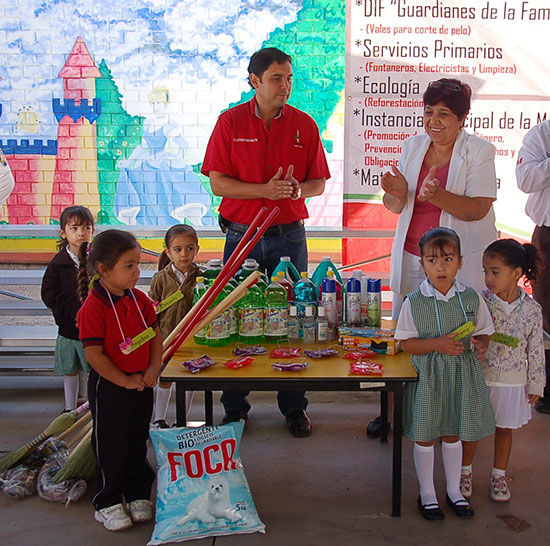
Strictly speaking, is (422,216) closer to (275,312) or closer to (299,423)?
(275,312)

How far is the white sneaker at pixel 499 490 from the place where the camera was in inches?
127

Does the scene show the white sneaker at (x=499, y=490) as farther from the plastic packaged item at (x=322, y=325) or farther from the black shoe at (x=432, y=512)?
the plastic packaged item at (x=322, y=325)

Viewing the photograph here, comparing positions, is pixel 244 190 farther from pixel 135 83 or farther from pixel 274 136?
pixel 135 83

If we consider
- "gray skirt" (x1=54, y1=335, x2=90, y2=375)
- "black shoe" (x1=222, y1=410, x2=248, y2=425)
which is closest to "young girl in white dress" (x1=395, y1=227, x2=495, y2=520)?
"black shoe" (x1=222, y1=410, x2=248, y2=425)

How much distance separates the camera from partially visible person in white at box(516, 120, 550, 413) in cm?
415

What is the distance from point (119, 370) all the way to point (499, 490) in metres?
1.78

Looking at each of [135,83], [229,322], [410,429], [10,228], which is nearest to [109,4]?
[135,83]

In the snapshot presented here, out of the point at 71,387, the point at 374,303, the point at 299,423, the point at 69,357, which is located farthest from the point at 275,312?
the point at 71,387

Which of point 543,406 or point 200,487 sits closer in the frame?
point 200,487

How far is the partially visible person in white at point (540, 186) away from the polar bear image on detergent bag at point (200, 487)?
7.29 ft

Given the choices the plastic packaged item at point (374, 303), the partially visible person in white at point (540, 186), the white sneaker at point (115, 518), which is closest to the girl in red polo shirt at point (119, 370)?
the white sneaker at point (115, 518)

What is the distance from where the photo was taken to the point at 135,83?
8375mm

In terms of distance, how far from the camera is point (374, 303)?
11.2 feet

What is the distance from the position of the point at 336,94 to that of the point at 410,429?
580cm
